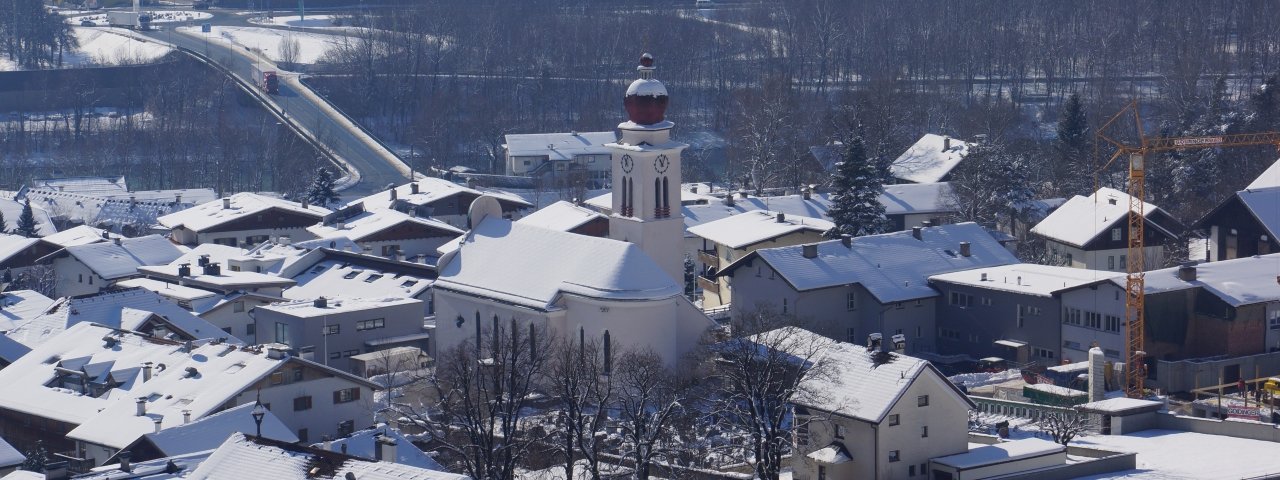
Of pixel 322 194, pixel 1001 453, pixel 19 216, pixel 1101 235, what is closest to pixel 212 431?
pixel 1001 453

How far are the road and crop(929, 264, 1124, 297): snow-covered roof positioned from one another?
134 ft

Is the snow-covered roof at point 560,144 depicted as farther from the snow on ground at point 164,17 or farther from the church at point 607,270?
the snow on ground at point 164,17

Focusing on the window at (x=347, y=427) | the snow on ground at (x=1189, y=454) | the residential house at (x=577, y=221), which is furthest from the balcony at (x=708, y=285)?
the snow on ground at (x=1189, y=454)

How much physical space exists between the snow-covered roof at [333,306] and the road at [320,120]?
35951 mm

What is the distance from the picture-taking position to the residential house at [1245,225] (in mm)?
67562

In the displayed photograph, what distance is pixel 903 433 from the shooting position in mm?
43531

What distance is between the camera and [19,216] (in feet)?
292

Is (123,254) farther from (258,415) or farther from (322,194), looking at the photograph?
(258,415)

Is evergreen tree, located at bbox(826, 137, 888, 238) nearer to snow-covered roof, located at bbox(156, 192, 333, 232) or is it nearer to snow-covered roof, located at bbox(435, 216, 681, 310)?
snow-covered roof, located at bbox(435, 216, 681, 310)

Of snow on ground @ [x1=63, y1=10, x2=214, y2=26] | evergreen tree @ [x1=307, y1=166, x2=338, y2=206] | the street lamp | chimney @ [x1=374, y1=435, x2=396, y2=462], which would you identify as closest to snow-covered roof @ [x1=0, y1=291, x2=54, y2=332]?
the street lamp

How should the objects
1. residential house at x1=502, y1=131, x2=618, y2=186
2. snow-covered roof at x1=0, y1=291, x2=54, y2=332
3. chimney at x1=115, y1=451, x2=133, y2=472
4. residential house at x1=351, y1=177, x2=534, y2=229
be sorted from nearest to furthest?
chimney at x1=115, y1=451, x2=133, y2=472
snow-covered roof at x1=0, y1=291, x2=54, y2=332
residential house at x1=351, y1=177, x2=534, y2=229
residential house at x1=502, y1=131, x2=618, y2=186

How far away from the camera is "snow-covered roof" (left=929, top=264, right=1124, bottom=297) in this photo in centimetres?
6091

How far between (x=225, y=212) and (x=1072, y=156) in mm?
32458

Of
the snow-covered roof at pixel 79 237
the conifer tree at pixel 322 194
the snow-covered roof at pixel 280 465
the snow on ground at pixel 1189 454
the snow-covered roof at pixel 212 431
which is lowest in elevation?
the snow on ground at pixel 1189 454
